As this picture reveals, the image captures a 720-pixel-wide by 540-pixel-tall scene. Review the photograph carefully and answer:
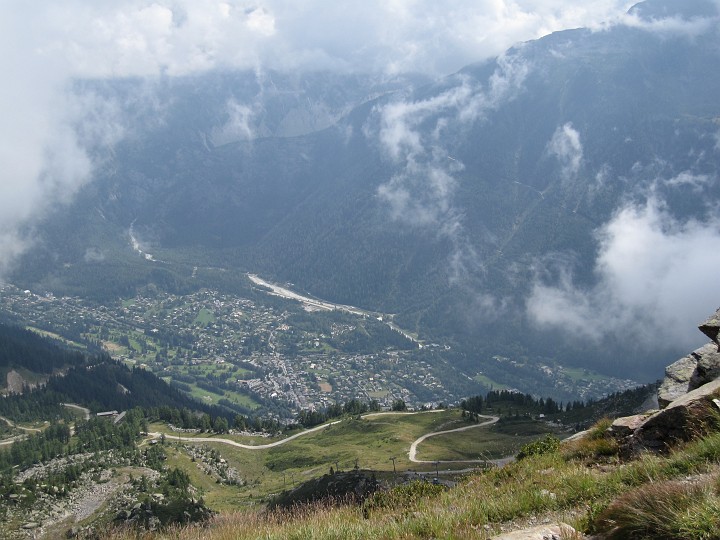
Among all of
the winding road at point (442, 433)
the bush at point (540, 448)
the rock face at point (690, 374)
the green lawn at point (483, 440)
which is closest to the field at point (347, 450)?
the green lawn at point (483, 440)

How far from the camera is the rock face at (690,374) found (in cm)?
1758

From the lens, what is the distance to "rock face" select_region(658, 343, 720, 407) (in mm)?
17578

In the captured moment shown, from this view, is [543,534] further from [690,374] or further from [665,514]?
[690,374]

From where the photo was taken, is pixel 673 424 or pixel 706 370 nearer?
pixel 673 424

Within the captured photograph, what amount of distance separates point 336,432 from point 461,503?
119 m

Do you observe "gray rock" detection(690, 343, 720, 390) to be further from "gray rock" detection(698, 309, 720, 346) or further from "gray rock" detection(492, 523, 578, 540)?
"gray rock" detection(492, 523, 578, 540)

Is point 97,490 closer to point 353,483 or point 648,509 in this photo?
point 353,483

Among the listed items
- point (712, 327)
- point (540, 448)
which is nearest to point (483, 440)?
point (540, 448)

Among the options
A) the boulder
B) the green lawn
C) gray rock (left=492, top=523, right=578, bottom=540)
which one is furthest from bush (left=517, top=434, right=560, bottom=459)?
the green lawn

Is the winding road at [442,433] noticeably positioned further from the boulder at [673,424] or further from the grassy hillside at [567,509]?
the grassy hillside at [567,509]

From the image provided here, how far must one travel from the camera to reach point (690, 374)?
1984 centimetres

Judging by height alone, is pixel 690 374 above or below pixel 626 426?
above

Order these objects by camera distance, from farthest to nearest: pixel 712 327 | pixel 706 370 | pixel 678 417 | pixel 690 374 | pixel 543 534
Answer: pixel 712 327 → pixel 690 374 → pixel 706 370 → pixel 678 417 → pixel 543 534

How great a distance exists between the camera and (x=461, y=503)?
1278 centimetres
